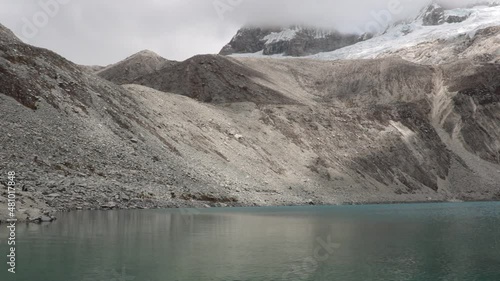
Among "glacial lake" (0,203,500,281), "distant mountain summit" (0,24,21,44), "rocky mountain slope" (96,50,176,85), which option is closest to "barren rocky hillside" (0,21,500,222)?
"distant mountain summit" (0,24,21,44)

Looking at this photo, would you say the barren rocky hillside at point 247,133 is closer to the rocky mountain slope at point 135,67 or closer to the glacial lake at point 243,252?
the rocky mountain slope at point 135,67

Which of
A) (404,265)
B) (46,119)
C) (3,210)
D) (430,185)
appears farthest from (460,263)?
(430,185)

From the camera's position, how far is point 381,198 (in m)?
106

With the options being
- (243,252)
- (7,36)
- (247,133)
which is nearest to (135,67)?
(247,133)

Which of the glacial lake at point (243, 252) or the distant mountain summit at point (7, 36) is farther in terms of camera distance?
the distant mountain summit at point (7, 36)

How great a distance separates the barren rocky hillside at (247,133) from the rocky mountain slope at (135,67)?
262cm

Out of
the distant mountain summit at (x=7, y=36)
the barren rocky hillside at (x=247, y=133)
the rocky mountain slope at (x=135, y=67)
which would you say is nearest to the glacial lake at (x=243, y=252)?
the barren rocky hillside at (x=247, y=133)

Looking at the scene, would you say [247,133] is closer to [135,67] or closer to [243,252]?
[243,252]

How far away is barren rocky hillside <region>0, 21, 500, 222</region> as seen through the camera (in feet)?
207

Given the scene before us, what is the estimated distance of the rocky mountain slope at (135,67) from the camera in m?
178

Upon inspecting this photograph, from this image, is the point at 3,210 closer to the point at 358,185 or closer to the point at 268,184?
the point at 268,184

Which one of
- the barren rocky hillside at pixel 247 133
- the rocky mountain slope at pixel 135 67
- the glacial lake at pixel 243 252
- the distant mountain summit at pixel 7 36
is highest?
the rocky mountain slope at pixel 135 67

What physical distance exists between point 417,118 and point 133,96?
8597 cm

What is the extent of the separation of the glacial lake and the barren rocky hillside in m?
12.7
